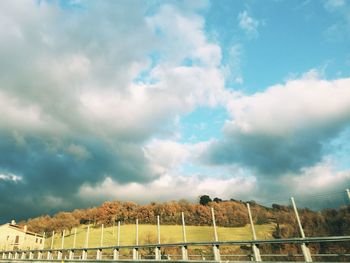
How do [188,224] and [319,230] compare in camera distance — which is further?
[188,224]

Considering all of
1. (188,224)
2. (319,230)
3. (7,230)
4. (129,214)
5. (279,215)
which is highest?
(7,230)

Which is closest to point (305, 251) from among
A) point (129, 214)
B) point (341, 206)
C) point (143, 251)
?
point (341, 206)

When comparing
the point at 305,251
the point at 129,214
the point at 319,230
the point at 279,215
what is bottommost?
the point at 305,251

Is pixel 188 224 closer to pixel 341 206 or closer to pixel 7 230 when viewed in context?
pixel 341 206

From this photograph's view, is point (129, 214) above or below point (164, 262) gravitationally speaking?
above

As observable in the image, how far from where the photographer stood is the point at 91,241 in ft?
185

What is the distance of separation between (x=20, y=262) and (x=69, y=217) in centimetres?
7239

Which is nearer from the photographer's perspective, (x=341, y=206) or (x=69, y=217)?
(x=341, y=206)

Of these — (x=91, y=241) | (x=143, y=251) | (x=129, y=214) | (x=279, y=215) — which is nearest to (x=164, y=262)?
(x=279, y=215)

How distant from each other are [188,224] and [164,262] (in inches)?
267

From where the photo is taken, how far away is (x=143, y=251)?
32.9 metres

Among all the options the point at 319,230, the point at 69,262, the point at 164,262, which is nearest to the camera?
the point at 319,230

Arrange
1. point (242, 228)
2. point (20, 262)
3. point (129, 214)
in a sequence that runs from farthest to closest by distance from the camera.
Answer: point (129, 214) < point (20, 262) < point (242, 228)

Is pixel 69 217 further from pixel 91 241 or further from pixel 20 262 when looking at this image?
pixel 20 262
